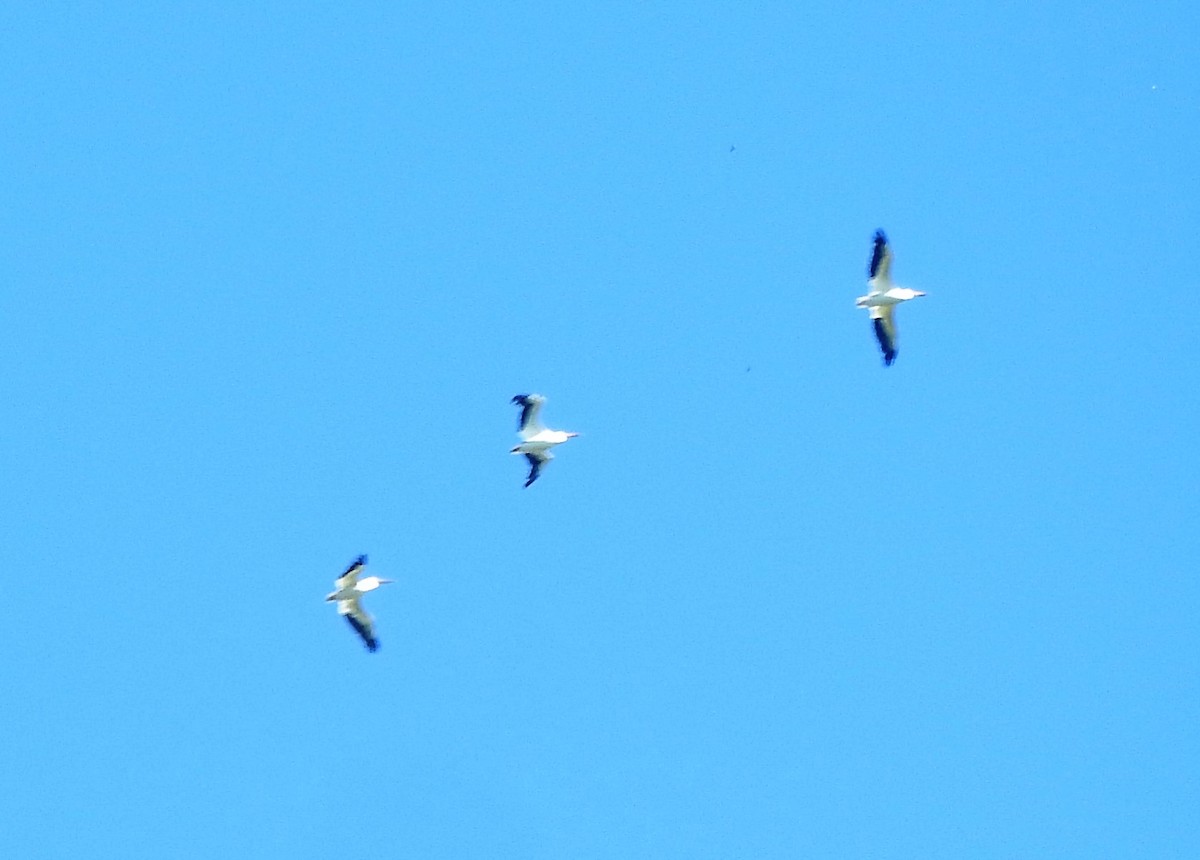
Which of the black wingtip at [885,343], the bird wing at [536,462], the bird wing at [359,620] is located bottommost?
the bird wing at [359,620]

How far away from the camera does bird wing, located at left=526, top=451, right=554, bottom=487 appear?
40.3m

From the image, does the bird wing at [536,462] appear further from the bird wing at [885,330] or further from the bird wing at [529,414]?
the bird wing at [885,330]

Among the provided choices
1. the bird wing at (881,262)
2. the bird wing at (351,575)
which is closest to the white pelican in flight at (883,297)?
the bird wing at (881,262)

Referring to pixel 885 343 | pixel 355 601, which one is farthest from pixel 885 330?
pixel 355 601

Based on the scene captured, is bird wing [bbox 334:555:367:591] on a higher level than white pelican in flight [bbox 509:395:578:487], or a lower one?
lower

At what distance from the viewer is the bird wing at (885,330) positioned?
39969 mm

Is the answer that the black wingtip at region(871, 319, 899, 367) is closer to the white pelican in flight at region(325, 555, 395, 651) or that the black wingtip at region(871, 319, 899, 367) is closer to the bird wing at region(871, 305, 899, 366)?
the bird wing at region(871, 305, 899, 366)

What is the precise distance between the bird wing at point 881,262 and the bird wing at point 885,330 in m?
0.49

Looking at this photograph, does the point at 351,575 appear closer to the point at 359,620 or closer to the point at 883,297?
the point at 359,620

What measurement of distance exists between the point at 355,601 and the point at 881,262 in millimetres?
13808

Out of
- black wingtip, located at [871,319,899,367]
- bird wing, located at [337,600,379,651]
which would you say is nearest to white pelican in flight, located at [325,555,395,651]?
bird wing, located at [337,600,379,651]

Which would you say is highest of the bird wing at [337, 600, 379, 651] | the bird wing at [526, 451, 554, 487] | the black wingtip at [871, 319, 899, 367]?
the black wingtip at [871, 319, 899, 367]

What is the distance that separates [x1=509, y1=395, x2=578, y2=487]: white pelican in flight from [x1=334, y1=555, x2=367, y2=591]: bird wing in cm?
404

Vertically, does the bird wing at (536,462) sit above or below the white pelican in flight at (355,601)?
above
